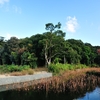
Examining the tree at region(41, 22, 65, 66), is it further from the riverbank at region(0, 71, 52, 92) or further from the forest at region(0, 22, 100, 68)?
the riverbank at region(0, 71, 52, 92)

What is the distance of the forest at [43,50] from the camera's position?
26295 millimetres

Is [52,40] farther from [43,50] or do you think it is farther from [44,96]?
[44,96]

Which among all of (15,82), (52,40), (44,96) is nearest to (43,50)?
(52,40)

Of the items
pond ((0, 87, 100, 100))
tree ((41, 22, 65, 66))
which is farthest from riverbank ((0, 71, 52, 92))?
tree ((41, 22, 65, 66))

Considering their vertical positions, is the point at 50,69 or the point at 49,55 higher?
the point at 49,55

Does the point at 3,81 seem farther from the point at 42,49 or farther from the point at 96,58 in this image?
the point at 96,58

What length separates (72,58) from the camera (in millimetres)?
28484

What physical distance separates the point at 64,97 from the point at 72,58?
65.6ft

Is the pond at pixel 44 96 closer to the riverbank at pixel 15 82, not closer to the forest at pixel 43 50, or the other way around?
the riverbank at pixel 15 82

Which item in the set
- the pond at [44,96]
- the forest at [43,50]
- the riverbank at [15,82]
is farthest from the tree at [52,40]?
the pond at [44,96]

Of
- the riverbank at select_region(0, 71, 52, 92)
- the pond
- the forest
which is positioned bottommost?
the pond

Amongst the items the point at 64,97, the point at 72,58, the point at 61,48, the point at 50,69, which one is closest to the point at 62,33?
the point at 61,48

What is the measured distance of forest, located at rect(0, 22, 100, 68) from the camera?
26295 millimetres

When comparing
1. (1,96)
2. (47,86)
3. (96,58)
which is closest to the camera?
(1,96)
